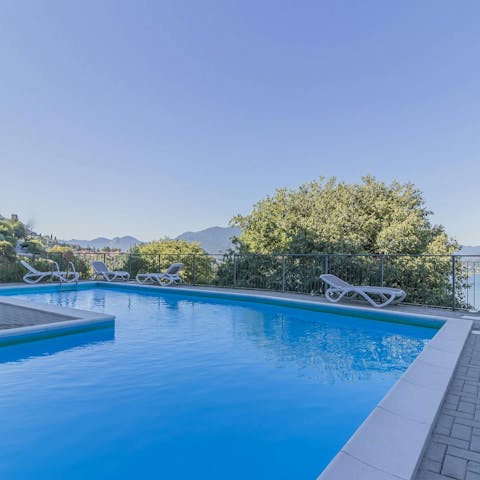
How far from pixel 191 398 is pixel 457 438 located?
2062mm

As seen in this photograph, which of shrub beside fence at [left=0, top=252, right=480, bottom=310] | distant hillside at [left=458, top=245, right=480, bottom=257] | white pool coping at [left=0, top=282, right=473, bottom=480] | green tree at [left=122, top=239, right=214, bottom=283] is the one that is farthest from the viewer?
green tree at [left=122, top=239, right=214, bottom=283]

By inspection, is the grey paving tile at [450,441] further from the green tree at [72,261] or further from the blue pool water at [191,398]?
the green tree at [72,261]

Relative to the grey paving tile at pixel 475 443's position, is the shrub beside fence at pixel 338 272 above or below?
above

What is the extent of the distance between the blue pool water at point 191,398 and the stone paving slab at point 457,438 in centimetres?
68

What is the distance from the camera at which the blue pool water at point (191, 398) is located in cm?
224

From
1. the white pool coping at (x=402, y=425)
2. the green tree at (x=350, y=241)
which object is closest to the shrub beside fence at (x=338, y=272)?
the green tree at (x=350, y=241)

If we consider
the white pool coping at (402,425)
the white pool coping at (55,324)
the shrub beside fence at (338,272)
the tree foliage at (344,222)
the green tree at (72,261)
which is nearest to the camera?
the white pool coping at (402,425)

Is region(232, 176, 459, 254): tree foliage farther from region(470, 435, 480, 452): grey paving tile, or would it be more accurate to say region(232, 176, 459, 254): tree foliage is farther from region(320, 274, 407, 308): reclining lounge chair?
region(470, 435, 480, 452): grey paving tile

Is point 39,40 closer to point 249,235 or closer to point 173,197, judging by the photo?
point 249,235

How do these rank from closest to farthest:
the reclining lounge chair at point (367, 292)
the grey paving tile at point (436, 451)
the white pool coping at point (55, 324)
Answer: the grey paving tile at point (436, 451) < the white pool coping at point (55, 324) < the reclining lounge chair at point (367, 292)

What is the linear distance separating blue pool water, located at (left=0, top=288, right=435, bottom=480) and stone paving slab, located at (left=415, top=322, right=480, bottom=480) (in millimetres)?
682

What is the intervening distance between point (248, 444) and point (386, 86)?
14818 millimetres

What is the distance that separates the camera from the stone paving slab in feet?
5.62

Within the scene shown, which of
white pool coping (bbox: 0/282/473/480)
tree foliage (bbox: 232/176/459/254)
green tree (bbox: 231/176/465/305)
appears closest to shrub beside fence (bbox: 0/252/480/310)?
green tree (bbox: 231/176/465/305)
